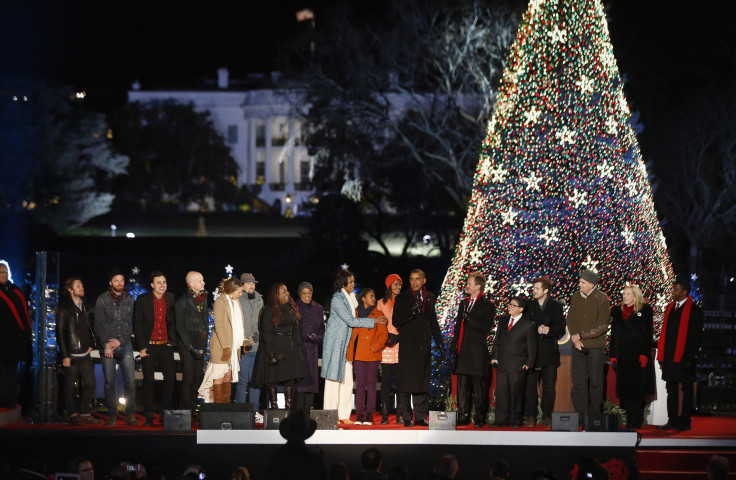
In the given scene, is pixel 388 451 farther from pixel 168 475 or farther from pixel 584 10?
pixel 584 10

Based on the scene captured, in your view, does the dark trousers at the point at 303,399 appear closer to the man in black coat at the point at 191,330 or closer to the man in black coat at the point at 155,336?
the man in black coat at the point at 191,330

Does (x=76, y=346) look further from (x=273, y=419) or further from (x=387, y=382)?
(x=387, y=382)

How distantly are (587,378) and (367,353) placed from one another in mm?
2490

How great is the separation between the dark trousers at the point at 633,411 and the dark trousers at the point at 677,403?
0.39 metres

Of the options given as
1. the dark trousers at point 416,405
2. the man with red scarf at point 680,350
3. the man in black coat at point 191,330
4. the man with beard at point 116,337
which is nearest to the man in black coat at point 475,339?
the dark trousers at point 416,405

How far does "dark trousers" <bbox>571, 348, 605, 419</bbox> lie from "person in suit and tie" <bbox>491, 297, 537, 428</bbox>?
55 centimetres

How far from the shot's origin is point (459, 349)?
42.2ft

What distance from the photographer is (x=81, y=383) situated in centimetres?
1301

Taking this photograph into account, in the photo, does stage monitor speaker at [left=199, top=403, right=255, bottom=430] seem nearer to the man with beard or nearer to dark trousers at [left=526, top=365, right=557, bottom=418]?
the man with beard

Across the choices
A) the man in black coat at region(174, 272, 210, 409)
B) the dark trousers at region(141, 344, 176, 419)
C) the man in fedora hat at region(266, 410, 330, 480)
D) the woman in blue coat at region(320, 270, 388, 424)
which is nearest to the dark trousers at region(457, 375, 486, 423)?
the woman in blue coat at region(320, 270, 388, 424)

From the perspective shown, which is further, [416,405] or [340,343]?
[340,343]

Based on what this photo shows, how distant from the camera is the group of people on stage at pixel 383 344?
12727 mm

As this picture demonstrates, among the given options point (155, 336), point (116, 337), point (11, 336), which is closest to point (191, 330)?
point (155, 336)

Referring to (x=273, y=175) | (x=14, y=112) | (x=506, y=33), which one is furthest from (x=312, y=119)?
(x=273, y=175)
